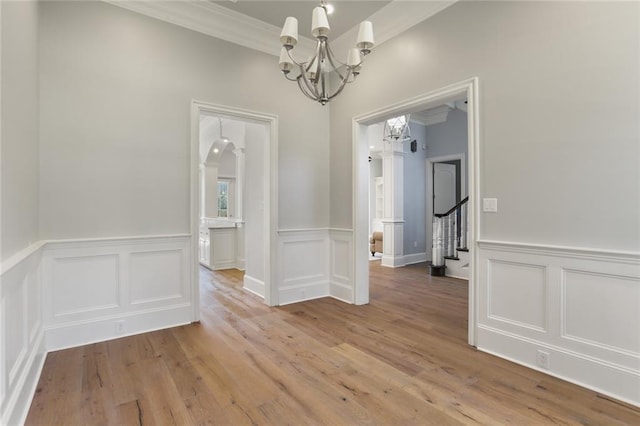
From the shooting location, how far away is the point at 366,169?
409cm

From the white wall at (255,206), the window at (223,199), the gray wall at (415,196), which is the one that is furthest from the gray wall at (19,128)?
the window at (223,199)

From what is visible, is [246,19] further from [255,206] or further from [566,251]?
[566,251]

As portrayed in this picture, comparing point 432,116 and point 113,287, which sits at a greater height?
point 432,116

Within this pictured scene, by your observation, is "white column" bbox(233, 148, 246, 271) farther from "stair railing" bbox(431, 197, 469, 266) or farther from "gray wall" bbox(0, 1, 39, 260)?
"gray wall" bbox(0, 1, 39, 260)

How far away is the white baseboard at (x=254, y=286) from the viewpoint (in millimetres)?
4453

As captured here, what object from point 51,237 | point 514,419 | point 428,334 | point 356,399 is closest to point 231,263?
point 51,237

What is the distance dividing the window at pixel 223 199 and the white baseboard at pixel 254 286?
473 cm

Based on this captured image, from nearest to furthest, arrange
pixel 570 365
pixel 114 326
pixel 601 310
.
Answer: pixel 601 310, pixel 570 365, pixel 114 326

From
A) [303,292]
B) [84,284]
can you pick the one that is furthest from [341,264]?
[84,284]

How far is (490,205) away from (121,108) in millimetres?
3498

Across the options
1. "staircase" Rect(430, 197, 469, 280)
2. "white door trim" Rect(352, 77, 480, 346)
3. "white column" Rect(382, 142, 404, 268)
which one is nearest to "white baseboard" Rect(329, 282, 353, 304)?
"white door trim" Rect(352, 77, 480, 346)

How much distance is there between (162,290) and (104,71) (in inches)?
85.8

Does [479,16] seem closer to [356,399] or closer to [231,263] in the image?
[356,399]

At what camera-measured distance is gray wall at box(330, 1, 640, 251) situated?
204cm
